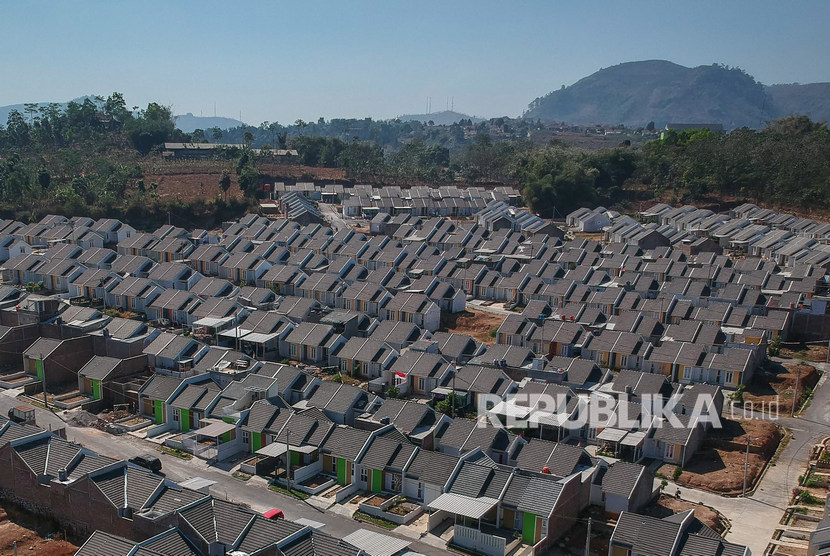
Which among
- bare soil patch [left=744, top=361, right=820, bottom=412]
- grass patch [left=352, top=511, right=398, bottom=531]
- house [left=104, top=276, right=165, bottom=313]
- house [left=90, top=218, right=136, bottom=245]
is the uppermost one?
house [left=90, top=218, right=136, bottom=245]

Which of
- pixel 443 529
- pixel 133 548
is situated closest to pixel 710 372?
pixel 443 529

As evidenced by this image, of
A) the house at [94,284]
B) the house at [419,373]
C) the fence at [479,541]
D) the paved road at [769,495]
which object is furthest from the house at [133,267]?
the paved road at [769,495]

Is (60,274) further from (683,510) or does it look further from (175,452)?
(683,510)

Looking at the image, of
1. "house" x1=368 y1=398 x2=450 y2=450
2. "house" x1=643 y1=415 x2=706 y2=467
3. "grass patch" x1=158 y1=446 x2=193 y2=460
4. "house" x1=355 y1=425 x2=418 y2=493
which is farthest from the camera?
"house" x1=643 y1=415 x2=706 y2=467

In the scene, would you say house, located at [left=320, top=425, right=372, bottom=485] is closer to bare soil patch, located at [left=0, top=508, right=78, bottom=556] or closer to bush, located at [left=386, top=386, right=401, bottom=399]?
bush, located at [left=386, top=386, right=401, bottom=399]

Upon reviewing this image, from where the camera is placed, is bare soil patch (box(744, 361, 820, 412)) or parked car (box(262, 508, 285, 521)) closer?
parked car (box(262, 508, 285, 521))

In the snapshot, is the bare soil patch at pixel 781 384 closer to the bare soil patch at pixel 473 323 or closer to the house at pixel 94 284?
the bare soil patch at pixel 473 323

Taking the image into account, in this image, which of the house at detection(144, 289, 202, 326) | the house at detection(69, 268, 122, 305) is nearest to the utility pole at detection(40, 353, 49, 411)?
the house at detection(144, 289, 202, 326)
